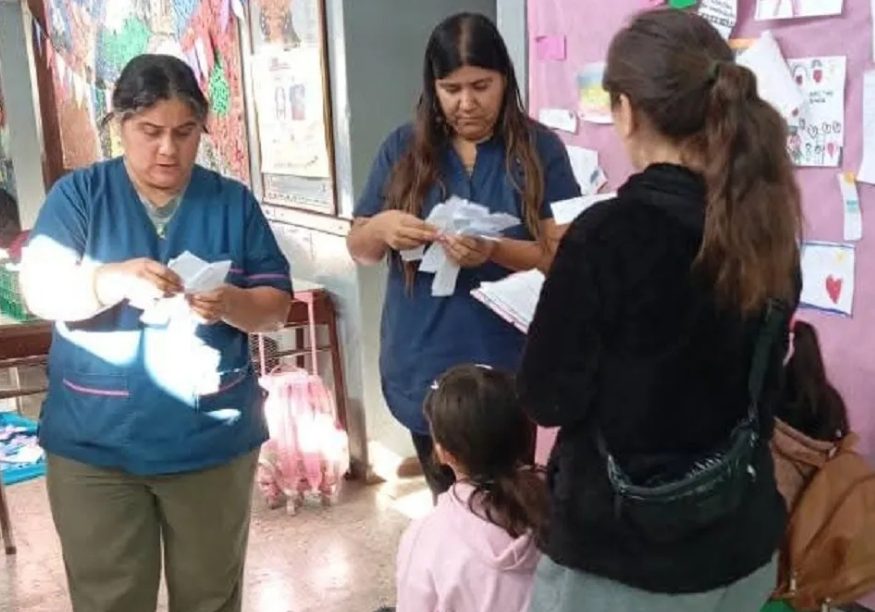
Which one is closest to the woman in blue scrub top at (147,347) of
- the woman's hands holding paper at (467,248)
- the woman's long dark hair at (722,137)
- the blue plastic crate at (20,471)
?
the woman's hands holding paper at (467,248)

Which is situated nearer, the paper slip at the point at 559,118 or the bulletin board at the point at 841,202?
the bulletin board at the point at 841,202

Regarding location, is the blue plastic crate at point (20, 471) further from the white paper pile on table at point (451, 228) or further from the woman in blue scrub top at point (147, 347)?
the white paper pile on table at point (451, 228)

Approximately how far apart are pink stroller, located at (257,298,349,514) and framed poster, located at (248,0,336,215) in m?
0.70

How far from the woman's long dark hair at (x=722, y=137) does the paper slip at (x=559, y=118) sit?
5.04 ft

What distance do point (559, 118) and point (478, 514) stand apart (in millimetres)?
1539

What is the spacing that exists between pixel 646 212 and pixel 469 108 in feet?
2.71

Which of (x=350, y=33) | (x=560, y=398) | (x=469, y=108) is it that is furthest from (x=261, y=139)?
(x=560, y=398)

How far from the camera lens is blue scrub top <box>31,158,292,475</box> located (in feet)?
6.07

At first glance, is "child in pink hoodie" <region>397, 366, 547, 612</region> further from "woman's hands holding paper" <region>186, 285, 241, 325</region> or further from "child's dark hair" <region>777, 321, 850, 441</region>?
"child's dark hair" <region>777, 321, 850, 441</region>

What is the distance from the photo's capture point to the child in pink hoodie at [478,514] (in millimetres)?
1618

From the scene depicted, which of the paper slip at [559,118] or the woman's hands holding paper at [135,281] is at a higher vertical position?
the paper slip at [559,118]

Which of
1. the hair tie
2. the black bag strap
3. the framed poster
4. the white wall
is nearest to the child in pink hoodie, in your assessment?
the black bag strap

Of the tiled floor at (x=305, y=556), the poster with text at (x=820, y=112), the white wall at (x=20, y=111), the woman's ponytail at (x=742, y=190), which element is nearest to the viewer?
the woman's ponytail at (x=742, y=190)

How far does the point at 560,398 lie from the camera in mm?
1321
